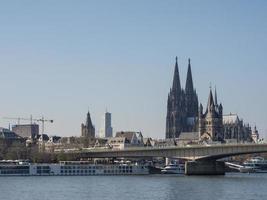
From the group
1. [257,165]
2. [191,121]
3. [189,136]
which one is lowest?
[257,165]

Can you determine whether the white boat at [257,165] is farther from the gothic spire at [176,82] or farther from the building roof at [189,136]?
the gothic spire at [176,82]

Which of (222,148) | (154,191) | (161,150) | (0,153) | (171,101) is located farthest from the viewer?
(171,101)

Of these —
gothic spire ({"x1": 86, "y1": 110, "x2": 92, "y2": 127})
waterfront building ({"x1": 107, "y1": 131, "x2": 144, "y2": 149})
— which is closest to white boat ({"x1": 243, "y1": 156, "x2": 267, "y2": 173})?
waterfront building ({"x1": 107, "y1": 131, "x2": 144, "y2": 149})

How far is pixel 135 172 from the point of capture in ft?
354

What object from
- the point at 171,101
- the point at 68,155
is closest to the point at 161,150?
the point at 68,155

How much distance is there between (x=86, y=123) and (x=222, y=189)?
449 ft

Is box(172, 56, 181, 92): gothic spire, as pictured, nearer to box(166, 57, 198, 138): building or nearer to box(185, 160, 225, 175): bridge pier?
box(166, 57, 198, 138): building

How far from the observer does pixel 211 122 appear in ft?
593

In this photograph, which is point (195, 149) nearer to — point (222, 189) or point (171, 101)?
point (222, 189)

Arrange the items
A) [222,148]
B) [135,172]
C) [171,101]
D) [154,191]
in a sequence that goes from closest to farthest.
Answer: [154,191] → [222,148] → [135,172] → [171,101]

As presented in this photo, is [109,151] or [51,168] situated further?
[109,151]

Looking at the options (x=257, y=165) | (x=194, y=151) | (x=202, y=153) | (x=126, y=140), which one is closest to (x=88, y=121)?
(x=126, y=140)

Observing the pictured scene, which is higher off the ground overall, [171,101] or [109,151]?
[171,101]

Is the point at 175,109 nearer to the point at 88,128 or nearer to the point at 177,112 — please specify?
the point at 177,112
